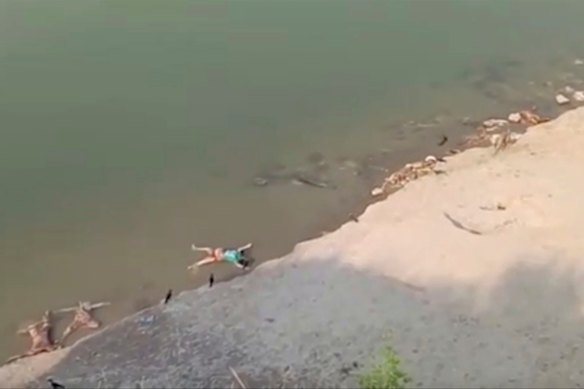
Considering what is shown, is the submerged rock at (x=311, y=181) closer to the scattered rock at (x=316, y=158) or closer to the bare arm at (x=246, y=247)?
the scattered rock at (x=316, y=158)

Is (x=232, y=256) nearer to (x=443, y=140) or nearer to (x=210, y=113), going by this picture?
(x=210, y=113)

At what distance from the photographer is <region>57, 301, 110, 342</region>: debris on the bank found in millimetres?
10055

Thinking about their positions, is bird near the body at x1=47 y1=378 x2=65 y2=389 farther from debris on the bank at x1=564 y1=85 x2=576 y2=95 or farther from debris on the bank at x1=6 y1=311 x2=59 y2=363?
debris on the bank at x1=564 y1=85 x2=576 y2=95

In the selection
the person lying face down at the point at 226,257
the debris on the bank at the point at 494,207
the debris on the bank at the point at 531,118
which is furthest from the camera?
the debris on the bank at the point at 531,118

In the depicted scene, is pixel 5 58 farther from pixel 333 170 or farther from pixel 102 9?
pixel 333 170

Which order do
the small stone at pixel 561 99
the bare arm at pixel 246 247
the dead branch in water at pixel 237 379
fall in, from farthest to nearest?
the small stone at pixel 561 99
the bare arm at pixel 246 247
the dead branch in water at pixel 237 379

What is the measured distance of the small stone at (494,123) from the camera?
13.7 meters

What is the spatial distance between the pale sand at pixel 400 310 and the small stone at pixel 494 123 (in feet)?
6.48

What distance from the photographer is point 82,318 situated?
10.1 m

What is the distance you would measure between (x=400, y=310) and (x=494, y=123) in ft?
15.8

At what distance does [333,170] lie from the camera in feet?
41.8

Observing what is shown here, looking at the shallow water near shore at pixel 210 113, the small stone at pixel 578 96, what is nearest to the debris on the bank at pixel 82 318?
the shallow water near shore at pixel 210 113

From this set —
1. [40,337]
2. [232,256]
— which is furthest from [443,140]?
[40,337]

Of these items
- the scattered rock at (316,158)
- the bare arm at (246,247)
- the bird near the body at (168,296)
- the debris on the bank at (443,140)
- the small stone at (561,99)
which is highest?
the small stone at (561,99)
